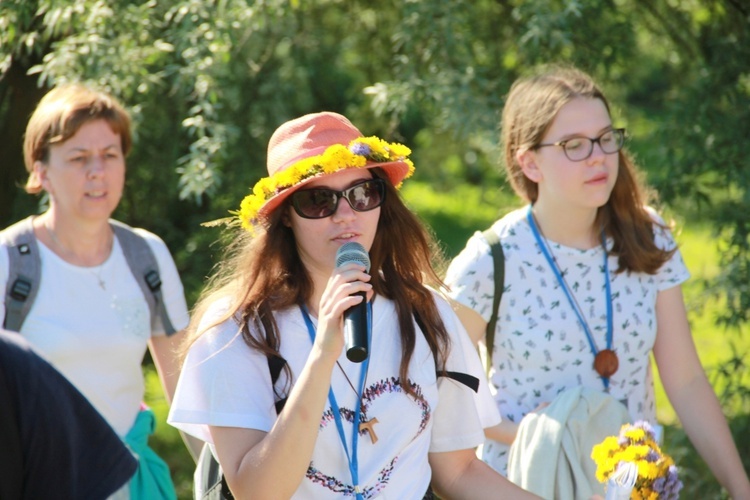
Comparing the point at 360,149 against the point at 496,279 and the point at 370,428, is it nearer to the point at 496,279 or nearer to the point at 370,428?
the point at 370,428

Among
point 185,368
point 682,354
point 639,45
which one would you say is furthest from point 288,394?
point 639,45

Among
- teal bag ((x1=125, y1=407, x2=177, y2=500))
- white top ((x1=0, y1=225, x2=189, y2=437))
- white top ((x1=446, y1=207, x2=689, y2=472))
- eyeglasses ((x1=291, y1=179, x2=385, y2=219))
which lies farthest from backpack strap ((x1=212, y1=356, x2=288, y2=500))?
white top ((x1=446, y1=207, x2=689, y2=472))

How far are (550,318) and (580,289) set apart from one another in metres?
0.16

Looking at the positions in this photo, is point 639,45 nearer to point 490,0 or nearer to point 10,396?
point 490,0

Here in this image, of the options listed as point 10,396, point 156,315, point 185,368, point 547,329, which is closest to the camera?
point 10,396

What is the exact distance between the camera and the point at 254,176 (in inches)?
230

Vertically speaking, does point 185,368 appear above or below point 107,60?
below

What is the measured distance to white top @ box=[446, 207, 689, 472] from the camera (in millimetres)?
3537

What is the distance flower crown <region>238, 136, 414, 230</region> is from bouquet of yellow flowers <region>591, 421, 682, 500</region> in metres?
0.98

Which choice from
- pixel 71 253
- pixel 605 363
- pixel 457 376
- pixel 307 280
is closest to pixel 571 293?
pixel 605 363

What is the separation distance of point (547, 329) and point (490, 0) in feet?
9.22

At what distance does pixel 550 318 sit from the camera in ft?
11.7

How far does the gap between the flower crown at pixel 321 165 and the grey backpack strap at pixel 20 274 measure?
105 centimetres

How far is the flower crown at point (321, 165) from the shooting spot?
8.82 feet
